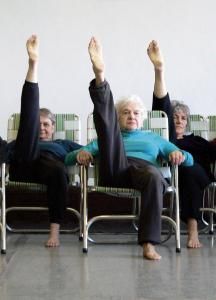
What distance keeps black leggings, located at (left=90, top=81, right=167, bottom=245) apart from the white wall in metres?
1.55

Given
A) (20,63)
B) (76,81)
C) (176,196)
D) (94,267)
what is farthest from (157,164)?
(20,63)

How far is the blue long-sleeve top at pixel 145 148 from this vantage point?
127 inches

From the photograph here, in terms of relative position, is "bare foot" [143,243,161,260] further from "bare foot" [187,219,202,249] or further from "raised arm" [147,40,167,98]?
"raised arm" [147,40,167,98]

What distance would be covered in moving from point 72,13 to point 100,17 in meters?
0.24

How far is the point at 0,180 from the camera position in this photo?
10.8 feet

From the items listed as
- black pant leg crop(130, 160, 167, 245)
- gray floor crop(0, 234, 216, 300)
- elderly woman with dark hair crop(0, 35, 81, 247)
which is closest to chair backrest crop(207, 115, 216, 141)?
gray floor crop(0, 234, 216, 300)

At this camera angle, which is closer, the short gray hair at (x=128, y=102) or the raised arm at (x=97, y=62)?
the raised arm at (x=97, y=62)

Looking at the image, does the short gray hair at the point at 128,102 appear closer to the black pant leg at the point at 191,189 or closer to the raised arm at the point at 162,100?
the raised arm at the point at 162,100

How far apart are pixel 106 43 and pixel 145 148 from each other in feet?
5.30

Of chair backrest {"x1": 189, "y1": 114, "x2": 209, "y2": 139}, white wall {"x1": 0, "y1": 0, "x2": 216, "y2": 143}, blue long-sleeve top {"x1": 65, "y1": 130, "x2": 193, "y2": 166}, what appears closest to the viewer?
blue long-sleeve top {"x1": 65, "y1": 130, "x2": 193, "y2": 166}

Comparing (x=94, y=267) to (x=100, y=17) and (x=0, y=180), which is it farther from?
(x=100, y=17)

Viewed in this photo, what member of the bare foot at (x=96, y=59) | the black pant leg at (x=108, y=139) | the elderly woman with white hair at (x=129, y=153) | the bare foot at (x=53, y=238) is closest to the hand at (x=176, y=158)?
the elderly woman with white hair at (x=129, y=153)

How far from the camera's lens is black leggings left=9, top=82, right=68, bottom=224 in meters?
3.36

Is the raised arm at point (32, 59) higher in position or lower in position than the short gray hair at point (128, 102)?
higher
